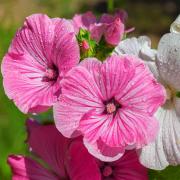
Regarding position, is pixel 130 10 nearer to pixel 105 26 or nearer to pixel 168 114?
pixel 105 26

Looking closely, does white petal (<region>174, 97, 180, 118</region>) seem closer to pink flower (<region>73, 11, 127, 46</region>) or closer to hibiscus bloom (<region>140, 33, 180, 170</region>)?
hibiscus bloom (<region>140, 33, 180, 170</region>)

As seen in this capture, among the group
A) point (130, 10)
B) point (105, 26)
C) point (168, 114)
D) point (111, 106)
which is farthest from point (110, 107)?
point (130, 10)

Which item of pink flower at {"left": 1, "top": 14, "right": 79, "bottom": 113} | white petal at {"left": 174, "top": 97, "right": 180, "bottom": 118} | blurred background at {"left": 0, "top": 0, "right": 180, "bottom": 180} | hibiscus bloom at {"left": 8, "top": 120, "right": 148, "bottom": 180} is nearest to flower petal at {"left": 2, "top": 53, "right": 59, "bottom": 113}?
pink flower at {"left": 1, "top": 14, "right": 79, "bottom": 113}

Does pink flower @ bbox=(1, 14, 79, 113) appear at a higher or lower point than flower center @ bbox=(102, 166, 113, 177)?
higher

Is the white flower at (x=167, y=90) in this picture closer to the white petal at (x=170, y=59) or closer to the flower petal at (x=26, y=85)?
the white petal at (x=170, y=59)

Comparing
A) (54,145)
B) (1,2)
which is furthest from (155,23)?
(54,145)

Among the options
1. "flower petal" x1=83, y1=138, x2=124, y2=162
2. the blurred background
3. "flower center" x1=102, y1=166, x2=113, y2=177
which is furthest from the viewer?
the blurred background

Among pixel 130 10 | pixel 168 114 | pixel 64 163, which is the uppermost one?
pixel 168 114
